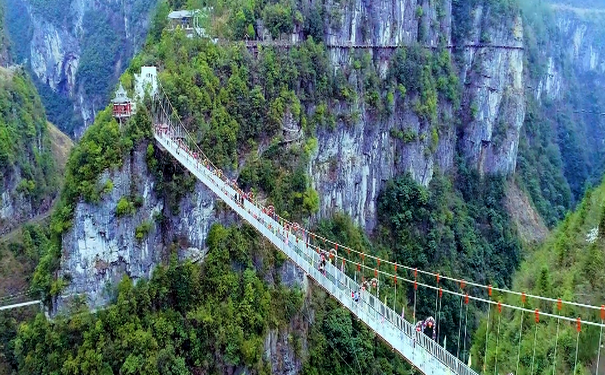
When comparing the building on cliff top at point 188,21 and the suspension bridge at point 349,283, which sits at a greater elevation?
the building on cliff top at point 188,21

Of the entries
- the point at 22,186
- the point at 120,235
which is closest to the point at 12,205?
the point at 22,186

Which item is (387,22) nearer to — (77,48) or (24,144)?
(24,144)

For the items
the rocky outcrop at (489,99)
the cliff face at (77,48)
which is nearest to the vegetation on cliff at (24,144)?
the cliff face at (77,48)

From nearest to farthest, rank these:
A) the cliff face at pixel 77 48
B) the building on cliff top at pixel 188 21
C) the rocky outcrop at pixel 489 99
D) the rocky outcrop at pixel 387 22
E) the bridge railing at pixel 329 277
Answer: the bridge railing at pixel 329 277 < the building on cliff top at pixel 188 21 < the rocky outcrop at pixel 387 22 < the rocky outcrop at pixel 489 99 < the cliff face at pixel 77 48

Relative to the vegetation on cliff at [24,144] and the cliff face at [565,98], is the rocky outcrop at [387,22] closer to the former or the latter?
the cliff face at [565,98]

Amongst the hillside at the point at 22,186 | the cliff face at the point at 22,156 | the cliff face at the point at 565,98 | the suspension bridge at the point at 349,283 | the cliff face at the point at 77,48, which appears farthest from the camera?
the cliff face at the point at 77,48

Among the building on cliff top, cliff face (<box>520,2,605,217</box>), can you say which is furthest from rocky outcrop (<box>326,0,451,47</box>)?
cliff face (<box>520,2,605,217</box>)

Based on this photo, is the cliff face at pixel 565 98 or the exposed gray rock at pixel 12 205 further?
the cliff face at pixel 565 98

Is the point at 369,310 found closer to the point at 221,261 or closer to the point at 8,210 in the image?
the point at 221,261
